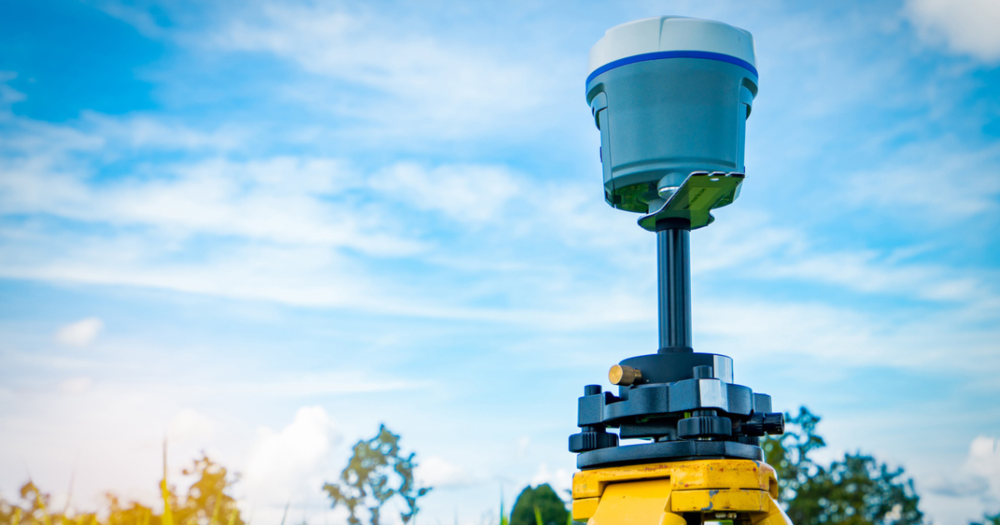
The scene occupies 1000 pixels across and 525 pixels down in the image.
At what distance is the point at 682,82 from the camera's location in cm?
205

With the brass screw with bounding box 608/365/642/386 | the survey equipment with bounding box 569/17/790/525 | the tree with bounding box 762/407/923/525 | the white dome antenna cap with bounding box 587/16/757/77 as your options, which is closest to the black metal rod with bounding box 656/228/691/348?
the survey equipment with bounding box 569/17/790/525

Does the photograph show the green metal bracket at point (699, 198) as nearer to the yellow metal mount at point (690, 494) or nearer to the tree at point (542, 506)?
the yellow metal mount at point (690, 494)

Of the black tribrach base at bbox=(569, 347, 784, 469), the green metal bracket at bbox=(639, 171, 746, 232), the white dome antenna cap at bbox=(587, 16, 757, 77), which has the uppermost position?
the white dome antenna cap at bbox=(587, 16, 757, 77)

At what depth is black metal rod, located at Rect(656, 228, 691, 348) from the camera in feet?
6.69

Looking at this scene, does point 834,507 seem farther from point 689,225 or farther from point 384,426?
point 689,225

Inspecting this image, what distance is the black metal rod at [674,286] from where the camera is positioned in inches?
80.3

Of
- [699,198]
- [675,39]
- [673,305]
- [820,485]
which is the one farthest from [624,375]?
[820,485]

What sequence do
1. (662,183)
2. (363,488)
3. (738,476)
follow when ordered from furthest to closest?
1. (363,488)
2. (662,183)
3. (738,476)

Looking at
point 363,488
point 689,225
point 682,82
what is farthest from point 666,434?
point 363,488

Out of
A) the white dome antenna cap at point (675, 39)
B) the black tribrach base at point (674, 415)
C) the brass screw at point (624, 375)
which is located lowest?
the black tribrach base at point (674, 415)

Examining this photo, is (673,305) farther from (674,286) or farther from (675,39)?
(675,39)

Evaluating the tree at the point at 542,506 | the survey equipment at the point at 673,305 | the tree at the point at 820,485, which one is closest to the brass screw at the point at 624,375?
the survey equipment at the point at 673,305

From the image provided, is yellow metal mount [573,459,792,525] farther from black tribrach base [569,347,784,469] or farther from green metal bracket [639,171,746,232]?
green metal bracket [639,171,746,232]

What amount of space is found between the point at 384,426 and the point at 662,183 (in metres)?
12.8
